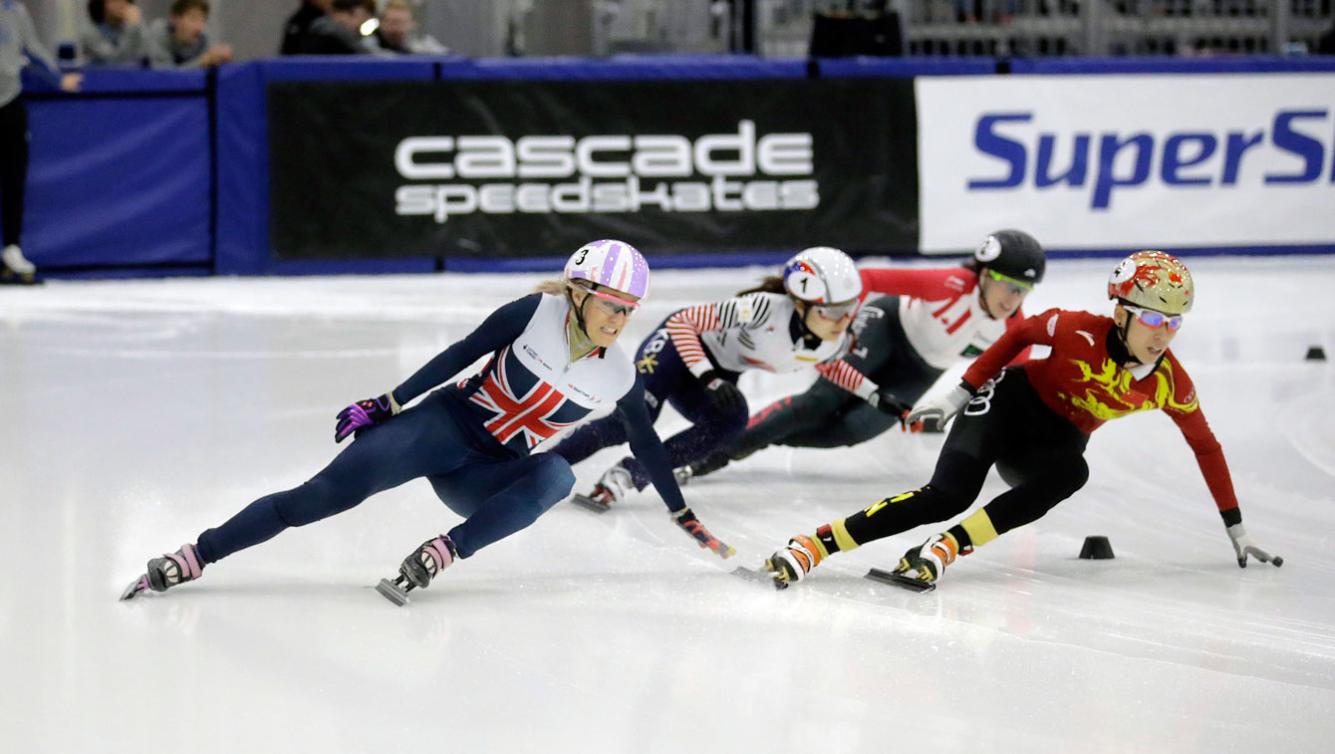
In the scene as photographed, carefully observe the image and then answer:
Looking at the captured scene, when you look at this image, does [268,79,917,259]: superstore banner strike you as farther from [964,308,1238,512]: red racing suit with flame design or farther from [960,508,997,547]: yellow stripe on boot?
[960,508,997,547]: yellow stripe on boot

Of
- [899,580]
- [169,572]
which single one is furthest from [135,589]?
[899,580]

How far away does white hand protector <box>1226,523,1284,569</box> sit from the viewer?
4.76m

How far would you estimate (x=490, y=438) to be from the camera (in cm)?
453

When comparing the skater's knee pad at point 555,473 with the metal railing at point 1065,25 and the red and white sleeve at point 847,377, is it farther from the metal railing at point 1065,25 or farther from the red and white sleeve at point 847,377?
the metal railing at point 1065,25

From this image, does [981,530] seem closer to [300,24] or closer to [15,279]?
[15,279]

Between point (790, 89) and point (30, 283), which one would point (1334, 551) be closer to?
point (790, 89)

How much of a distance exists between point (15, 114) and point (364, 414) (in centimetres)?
739

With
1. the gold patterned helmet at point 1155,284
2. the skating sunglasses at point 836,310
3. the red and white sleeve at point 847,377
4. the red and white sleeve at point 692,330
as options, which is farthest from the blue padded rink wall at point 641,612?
the gold patterned helmet at point 1155,284

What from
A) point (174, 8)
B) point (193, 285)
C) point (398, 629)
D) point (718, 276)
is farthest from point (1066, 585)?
point (174, 8)

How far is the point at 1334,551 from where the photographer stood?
5031 millimetres

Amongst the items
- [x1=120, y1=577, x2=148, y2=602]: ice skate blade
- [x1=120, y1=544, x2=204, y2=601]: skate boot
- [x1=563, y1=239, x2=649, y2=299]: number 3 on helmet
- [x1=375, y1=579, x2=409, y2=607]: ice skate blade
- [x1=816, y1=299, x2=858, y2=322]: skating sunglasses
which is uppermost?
[x1=563, y1=239, x2=649, y2=299]: number 3 on helmet

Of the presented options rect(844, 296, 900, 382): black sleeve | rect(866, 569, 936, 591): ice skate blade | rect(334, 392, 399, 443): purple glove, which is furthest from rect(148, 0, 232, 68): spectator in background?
rect(866, 569, 936, 591): ice skate blade

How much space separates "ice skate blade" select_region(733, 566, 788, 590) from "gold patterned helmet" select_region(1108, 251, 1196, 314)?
4.05 feet

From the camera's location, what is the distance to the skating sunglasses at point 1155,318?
175 inches
